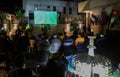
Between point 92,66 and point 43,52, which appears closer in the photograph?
point 92,66

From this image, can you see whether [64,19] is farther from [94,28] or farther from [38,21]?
[94,28]

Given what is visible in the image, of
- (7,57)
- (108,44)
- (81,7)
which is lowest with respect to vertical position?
(7,57)

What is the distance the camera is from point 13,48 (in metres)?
9.03

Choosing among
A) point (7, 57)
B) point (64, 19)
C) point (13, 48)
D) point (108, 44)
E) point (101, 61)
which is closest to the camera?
point (101, 61)

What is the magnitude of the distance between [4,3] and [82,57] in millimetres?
26613

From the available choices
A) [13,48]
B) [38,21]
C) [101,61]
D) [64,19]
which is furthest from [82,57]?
[64,19]

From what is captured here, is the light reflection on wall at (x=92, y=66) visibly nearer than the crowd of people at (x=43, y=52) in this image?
Yes

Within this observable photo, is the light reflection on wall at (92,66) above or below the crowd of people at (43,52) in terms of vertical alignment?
above

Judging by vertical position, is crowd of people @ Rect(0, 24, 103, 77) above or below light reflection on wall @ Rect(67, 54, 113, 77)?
below

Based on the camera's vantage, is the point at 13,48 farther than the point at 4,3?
No

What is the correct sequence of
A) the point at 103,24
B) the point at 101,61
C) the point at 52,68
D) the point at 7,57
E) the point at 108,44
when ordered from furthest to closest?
the point at 103,24, the point at 7,57, the point at 108,44, the point at 52,68, the point at 101,61

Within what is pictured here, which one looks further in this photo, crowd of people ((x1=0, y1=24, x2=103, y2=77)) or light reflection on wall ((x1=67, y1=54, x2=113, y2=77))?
crowd of people ((x1=0, y1=24, x2=103, y2=77))

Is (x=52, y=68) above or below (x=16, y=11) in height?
below

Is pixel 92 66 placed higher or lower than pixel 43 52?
higher
